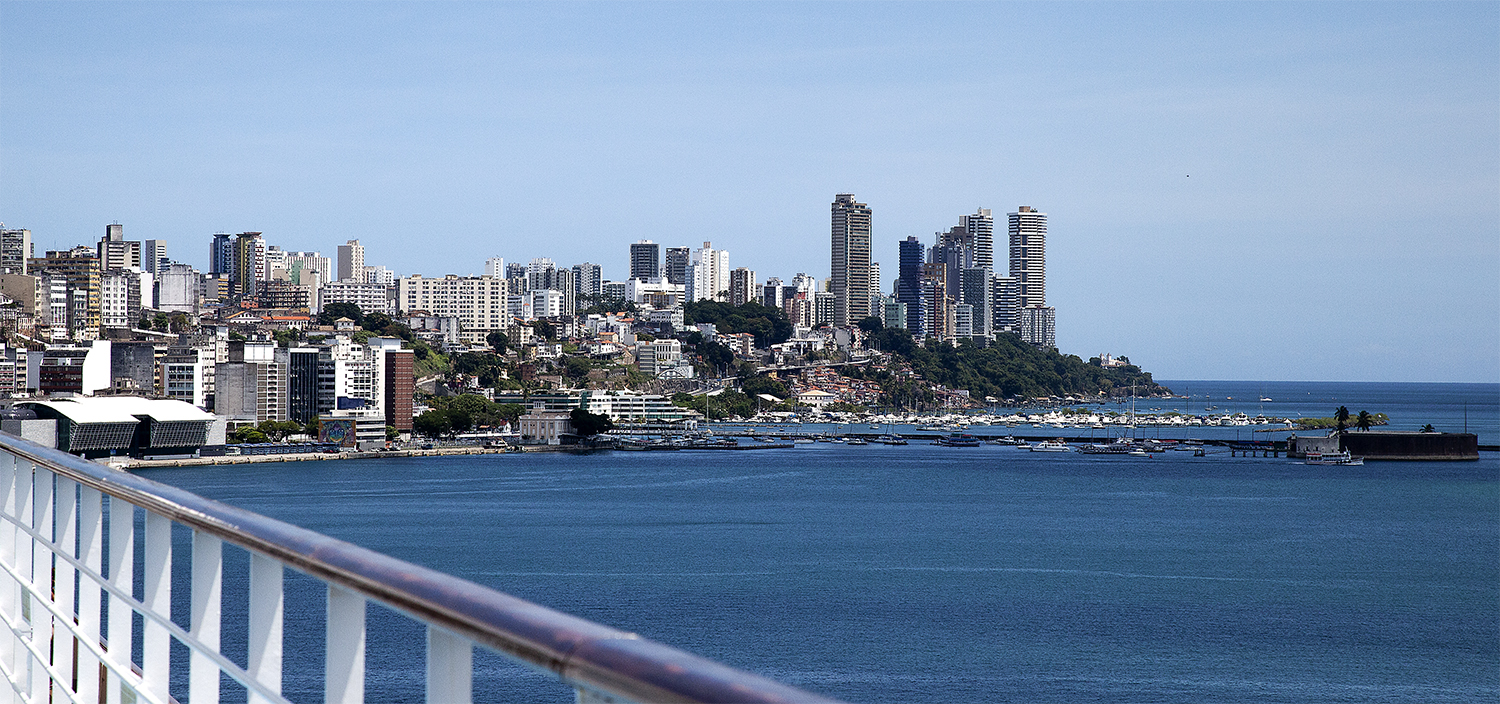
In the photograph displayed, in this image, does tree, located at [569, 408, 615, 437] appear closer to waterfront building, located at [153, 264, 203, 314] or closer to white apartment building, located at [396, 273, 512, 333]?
white apartment building, located at [396, 273, 512, 333]

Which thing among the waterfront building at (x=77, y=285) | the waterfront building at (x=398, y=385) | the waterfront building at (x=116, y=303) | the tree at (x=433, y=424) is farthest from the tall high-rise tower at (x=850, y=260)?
the waterfront building at (x=398, y=385)

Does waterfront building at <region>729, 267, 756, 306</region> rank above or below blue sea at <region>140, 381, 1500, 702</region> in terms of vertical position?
above

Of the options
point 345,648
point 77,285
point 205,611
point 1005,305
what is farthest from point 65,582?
point 1005,305

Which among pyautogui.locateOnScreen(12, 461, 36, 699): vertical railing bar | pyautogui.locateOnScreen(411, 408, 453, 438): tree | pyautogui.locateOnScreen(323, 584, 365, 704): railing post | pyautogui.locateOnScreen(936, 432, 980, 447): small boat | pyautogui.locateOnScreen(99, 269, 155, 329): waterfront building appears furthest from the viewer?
pyautogui.locateOnScreen(99, 269, 155, 329): waterfront building

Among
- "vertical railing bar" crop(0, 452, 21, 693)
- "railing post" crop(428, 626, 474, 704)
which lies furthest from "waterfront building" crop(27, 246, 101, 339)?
"railing post" crop(428, 626, 474, 704)

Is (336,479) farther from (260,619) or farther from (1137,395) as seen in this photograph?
(1137,395)

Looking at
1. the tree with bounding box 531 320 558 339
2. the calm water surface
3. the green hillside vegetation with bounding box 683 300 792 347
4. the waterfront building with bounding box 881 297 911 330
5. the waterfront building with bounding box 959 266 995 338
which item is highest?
the waterfront building with bounding box 959 266 995 338

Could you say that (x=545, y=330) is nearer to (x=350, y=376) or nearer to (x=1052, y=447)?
(x=350, y=376)

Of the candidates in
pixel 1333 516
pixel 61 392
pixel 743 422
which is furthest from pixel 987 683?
pixel 743 422
